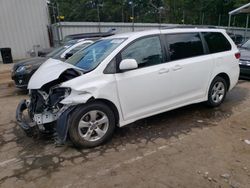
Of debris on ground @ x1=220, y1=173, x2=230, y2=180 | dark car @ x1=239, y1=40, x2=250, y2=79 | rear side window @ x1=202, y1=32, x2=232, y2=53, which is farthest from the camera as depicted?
dark car @ x1=239, y1=40, x2=250, y2=79

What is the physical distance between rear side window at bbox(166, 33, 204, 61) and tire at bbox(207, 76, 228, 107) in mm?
743

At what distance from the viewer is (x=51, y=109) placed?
3537 mm

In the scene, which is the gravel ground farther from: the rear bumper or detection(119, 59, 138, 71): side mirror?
the rear bumper

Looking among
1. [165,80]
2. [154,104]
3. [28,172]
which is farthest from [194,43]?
[28,172]

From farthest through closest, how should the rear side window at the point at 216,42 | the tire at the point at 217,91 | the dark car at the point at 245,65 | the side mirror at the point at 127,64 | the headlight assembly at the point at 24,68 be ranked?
the dark car at the point at 245,65
the headlight assembly at the point at 24,68
the tire at the point at 217,91
the rear side window at the point at 216,42
the side mirror at the point at 127,64

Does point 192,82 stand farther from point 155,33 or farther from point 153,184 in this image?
point 153,184

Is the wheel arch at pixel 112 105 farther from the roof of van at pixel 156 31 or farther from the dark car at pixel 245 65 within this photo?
the dark car at pixel 245 65

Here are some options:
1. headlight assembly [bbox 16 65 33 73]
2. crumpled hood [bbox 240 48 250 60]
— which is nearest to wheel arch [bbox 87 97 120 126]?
headlight assembly [bbox 16 65 33 73]

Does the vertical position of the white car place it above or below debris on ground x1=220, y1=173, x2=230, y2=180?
above

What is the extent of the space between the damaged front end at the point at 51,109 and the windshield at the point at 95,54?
0.30m

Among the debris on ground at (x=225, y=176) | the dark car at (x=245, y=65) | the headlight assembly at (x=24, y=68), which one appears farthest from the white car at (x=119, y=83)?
the dark car at (x=245, y=65)

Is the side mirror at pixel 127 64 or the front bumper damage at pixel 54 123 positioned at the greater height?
the side mirror at pixel 127 64

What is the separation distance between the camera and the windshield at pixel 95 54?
370cm

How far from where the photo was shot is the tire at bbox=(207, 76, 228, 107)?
485 centimetres
